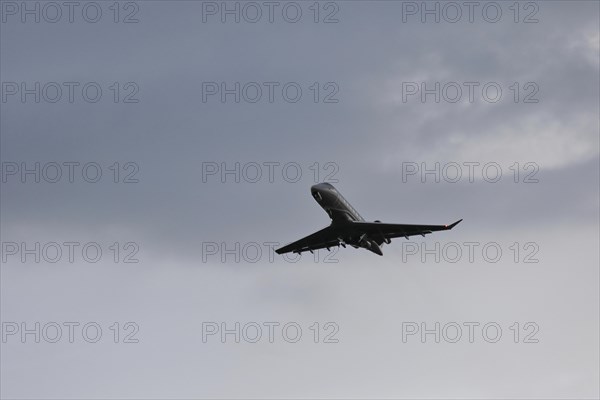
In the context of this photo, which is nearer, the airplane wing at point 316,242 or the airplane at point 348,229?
the airplane at point 348,229

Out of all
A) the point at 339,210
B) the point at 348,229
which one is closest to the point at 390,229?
the point at 348,229

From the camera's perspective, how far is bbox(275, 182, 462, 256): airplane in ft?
444

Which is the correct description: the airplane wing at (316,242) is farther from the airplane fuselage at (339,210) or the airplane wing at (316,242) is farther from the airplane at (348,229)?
the airplane fuselage at (339,210)

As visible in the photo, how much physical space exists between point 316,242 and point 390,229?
1240 cm

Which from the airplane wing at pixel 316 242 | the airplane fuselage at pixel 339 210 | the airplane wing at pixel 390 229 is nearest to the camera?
the airplane fuselage at pixel 339 210

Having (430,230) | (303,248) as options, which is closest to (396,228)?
(430,230)

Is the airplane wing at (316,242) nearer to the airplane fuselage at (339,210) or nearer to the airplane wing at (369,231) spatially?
the airplane wing at (369,231)

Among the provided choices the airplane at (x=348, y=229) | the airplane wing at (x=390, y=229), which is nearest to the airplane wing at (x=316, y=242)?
the airplane at (x=348, y=229)

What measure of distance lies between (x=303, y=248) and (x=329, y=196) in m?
18.4

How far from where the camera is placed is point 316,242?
5817 inches

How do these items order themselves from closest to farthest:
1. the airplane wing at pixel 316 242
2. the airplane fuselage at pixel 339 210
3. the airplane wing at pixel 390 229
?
the airplane fuselage at pixel 339 210, the airplane wing at pixel 390 229, the airplane wing at pixel 316 242

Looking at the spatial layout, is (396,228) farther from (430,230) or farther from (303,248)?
(303,248)

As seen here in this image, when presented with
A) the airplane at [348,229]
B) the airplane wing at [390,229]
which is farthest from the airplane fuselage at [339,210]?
the airplane wing at [390,229]

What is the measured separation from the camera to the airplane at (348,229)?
444ft
